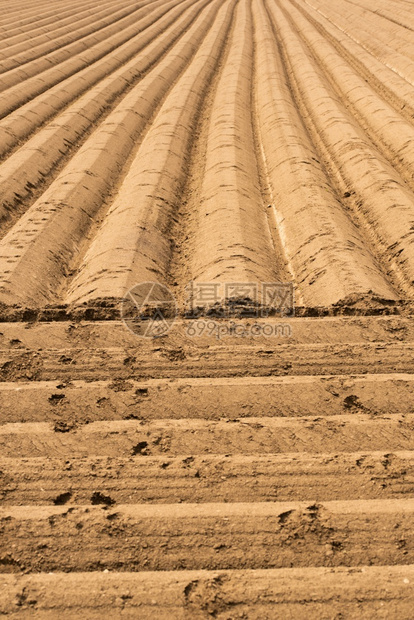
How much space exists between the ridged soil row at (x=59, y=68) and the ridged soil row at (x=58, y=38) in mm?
440

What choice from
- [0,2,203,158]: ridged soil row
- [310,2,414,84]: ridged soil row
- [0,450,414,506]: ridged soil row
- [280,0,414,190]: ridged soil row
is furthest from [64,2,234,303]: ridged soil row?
Result: [310,2,414,84]: ridged soil row

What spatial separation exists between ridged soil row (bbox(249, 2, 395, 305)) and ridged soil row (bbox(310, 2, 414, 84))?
4259 millimetres

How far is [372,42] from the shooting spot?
→ 40.3 ft

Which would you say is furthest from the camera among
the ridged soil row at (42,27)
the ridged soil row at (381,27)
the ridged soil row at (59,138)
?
the ridged soil row at (42,27)

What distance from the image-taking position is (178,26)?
1488 cm

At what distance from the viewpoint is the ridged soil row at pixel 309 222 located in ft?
11.5

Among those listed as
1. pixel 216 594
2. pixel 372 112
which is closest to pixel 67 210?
pixel 216 594

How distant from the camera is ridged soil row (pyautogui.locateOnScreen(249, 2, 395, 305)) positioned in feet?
11.5

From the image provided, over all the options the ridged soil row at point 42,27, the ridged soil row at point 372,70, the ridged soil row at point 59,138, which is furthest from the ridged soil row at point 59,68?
the ridged soil row at point 372,70

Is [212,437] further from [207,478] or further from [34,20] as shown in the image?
[34,20]

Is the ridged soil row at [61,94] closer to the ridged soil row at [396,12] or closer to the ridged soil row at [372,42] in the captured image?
the ridged soil row at [372,42]

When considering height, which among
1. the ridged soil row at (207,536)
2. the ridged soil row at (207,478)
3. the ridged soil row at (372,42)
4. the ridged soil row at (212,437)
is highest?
the ridged soil row at (372,42)

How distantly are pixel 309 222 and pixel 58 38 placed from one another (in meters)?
12.4

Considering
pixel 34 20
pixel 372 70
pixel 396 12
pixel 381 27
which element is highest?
pixel 34 20
